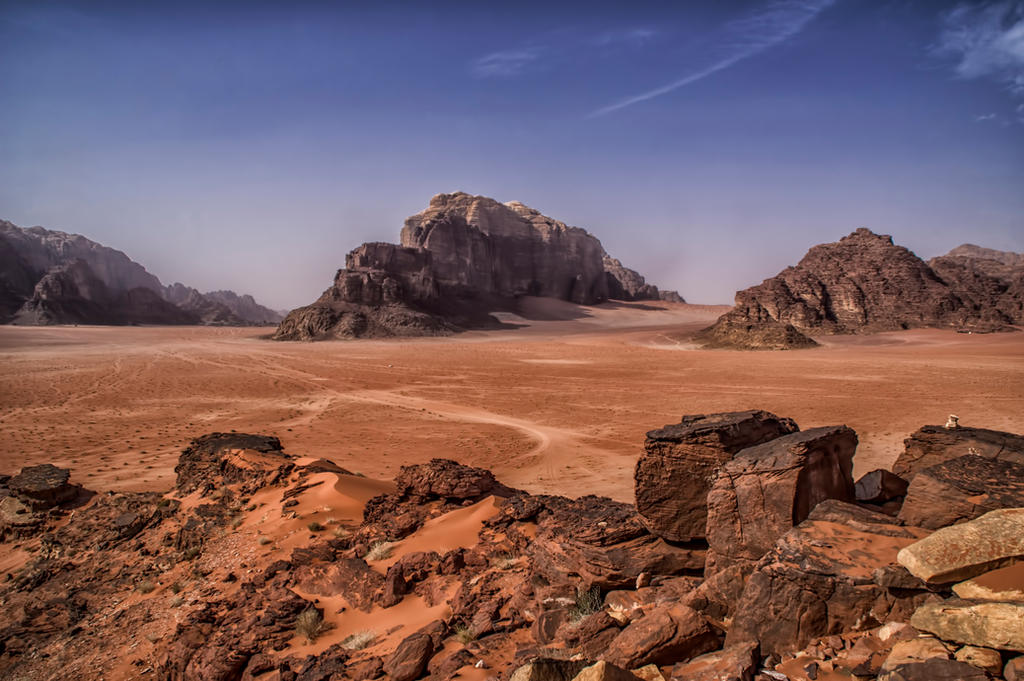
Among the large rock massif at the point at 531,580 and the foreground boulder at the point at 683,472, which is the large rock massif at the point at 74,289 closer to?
the large rock massif at the point at 531,580

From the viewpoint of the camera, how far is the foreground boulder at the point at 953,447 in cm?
474

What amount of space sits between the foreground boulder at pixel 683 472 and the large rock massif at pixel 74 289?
11195 centimetres

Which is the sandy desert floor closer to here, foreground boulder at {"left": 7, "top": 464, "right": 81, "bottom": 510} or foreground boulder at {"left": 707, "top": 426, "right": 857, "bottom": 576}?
foreground boulder at {"left": 7, "top": 464, "right": 81, "bottom": 510}

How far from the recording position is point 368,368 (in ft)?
119

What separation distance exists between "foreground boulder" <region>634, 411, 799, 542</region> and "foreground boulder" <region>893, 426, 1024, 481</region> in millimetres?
1596

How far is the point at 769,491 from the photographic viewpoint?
4.30 meters

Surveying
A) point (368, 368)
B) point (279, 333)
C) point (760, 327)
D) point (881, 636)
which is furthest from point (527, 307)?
point (881, 636)

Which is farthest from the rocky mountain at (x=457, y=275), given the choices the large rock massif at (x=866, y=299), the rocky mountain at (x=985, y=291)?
the rocky mountain at (x=985, y=291)

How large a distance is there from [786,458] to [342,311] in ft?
223

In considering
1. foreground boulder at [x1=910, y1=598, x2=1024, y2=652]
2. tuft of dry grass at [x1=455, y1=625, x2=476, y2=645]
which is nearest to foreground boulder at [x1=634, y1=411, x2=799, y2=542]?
tuft of dry grass at [x1=455, y1=625, x2=476, y2=645]

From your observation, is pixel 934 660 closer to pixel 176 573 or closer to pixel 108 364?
pixel 176 573

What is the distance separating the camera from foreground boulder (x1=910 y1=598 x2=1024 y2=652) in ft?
7.79

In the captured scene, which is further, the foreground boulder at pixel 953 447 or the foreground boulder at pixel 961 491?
the foreground boulder at pixel 953 447

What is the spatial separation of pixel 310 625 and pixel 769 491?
441 centimetres
